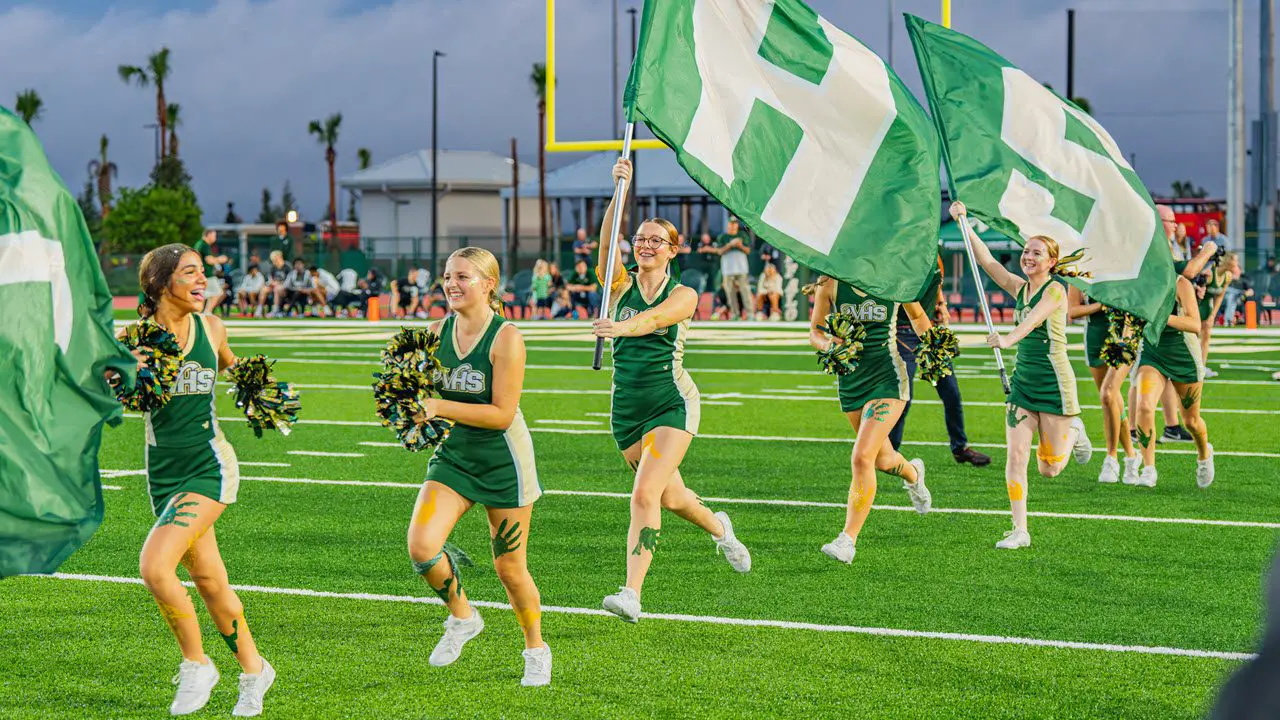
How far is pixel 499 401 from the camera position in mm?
5535

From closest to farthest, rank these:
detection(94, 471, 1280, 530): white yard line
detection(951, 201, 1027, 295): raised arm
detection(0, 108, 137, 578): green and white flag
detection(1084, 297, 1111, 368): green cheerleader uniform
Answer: detection(0, 108, 137, 578): green and white flag → detection(951, 201, 1027, 295): raised arm → detection(94, 471, 1280, 530): white yard line → detection(1084, 297, 1111, 368): green cheerleader uniform

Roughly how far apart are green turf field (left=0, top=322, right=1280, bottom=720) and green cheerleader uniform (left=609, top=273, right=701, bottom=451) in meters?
0.81

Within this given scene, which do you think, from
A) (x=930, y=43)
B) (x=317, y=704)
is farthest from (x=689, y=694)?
(x=930, y=43)

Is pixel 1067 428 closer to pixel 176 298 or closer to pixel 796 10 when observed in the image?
pixel 796 10

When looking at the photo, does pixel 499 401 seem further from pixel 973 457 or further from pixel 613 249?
pixel 973 457

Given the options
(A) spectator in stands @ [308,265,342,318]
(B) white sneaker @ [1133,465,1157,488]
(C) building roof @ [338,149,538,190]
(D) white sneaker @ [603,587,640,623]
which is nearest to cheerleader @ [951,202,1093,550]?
(B) white sneaker @ [1133,465,1157,488]

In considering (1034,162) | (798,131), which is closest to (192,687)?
(798,131)

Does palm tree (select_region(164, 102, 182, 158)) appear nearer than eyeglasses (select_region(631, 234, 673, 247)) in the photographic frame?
No

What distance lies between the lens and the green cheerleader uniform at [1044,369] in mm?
8469

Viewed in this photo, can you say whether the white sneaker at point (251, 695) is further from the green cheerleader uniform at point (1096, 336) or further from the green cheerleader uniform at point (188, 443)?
the green cheerleader uniform at point (1096, 336)

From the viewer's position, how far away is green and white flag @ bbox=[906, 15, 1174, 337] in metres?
9.23

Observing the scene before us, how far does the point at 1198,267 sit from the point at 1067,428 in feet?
9.99

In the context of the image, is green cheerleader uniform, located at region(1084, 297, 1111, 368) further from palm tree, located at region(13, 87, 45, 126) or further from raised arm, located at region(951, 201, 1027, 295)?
palm tree, located at region(13, 87, 45, 126)

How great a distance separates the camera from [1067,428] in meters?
8.56
